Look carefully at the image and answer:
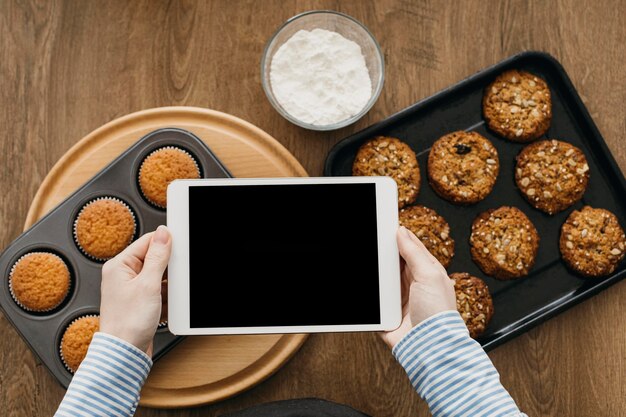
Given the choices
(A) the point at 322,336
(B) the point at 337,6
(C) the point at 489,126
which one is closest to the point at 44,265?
(A) the point at 322,336

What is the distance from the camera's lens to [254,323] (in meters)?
1.13

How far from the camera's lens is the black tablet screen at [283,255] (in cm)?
112

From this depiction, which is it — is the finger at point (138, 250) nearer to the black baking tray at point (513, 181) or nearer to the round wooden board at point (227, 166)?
the round wooden board at point (227, 166)

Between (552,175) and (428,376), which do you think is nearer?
(428,376)

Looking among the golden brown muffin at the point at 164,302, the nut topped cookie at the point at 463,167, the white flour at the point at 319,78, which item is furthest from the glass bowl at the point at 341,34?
the golden brown muffin at the point at 164,302

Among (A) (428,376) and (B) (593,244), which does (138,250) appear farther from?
(B) (593,244)

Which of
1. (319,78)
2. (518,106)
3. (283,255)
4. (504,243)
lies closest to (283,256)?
(283,255)

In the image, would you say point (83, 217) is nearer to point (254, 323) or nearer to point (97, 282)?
point (97, 282)

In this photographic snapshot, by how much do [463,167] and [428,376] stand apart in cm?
56

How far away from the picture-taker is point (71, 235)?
133cm

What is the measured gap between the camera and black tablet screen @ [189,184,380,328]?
1.12m

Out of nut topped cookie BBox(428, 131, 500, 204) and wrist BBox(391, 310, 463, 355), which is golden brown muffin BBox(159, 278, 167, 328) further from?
nut topped cookie BBox(428, 131, 500, 204)

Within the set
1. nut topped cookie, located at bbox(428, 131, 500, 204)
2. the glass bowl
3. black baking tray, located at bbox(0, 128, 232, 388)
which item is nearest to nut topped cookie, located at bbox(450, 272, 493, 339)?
nut topped cookie, located at bbox(428, 131, 500, 204)

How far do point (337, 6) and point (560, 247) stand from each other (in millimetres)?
862
